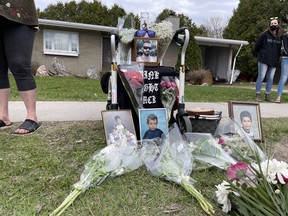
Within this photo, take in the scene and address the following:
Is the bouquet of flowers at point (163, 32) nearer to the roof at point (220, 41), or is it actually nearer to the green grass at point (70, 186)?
the green grass at point (70, 186)

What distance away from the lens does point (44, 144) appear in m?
2.61

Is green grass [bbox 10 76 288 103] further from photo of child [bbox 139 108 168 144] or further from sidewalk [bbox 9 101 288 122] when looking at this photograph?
photo of child [bbox 139 108 168 144]

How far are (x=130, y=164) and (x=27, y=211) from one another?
2.49 feet

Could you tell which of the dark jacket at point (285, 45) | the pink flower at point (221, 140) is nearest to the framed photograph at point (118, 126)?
the pink flower at point (221, 140)

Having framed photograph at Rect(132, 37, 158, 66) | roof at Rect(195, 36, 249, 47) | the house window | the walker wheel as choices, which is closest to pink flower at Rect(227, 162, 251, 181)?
the walker wheel

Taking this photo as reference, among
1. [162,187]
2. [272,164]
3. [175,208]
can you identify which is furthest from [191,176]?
[272,164]

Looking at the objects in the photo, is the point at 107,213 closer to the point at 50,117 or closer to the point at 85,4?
the point at 50,117

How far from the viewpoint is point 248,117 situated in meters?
3.07

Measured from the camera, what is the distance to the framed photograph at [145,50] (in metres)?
2.94

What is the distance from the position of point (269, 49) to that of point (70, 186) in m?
5.30

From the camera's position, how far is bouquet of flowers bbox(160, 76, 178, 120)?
2.92m

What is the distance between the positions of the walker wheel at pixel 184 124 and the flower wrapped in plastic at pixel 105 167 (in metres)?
0.57

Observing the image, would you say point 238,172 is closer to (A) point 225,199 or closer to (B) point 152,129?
(A) point 225,199

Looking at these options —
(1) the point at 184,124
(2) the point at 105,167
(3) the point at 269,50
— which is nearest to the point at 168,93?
(1) the point at 184,124
